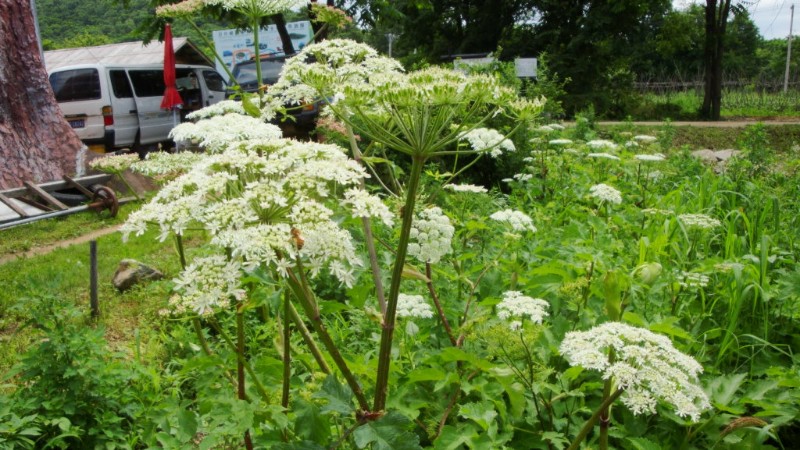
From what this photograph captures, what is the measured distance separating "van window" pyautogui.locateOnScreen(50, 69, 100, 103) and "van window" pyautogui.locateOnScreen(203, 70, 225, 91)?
3.95 metres

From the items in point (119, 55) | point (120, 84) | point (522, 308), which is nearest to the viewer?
point (522, 308)

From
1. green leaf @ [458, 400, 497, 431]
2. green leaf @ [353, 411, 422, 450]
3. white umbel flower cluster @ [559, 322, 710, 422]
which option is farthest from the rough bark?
white umbel flower cluster @ [559, 322, 710, 422]

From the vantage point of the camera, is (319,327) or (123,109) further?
(123,109)

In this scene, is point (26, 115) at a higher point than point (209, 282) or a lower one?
higher

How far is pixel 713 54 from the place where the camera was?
2169 cm

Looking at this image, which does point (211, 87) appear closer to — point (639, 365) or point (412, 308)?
point (412, 308)

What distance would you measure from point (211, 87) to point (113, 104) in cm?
418

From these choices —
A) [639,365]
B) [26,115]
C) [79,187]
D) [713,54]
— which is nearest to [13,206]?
[79,187]

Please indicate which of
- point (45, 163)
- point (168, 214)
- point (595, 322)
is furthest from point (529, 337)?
point (45, 163)

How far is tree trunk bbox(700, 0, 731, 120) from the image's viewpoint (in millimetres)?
21453

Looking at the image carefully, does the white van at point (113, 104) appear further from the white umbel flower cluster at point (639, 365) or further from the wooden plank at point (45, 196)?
the white umbel flower cluster at point (639, 365)

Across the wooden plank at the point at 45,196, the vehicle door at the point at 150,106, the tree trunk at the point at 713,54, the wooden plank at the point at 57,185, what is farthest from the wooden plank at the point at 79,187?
the tree trunk at the point at 713,54

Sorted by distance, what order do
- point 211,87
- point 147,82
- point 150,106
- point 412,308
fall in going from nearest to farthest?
1. point 412,308
2. point 150,106
3. point 147,82
4. point 211,87

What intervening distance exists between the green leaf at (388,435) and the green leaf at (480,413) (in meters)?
0.45
